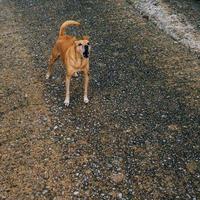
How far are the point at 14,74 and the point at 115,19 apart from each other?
7367 mm

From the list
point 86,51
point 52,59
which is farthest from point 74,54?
point 52,59

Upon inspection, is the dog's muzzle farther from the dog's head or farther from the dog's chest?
the dog's chest

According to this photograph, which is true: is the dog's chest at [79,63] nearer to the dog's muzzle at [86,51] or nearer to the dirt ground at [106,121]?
the dog's muzzle at [86,51]

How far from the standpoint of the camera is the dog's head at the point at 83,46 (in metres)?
12.4

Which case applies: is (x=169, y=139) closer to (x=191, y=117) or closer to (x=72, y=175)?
(x=191, y=117)

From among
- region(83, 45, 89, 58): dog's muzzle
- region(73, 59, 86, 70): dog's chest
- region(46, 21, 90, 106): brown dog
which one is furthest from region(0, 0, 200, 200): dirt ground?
region(83, 45, 89, 58): dog's muzzle

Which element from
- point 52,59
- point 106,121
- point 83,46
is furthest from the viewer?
point 52,59

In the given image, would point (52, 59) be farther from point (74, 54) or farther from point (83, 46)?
point (83, 46)

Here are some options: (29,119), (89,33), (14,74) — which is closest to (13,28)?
(89,33)

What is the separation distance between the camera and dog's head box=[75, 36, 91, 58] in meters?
12.4

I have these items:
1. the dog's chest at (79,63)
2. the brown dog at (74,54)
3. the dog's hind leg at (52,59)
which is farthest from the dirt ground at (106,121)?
the dog's chest at (79,63)

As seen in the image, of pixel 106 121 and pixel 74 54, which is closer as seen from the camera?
pixel 74 54

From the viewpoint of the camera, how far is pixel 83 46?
12531 millimetres

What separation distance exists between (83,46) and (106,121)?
2.55m
